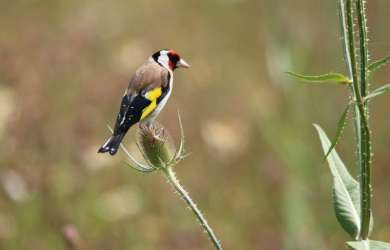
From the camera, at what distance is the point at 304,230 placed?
5055 millimetres

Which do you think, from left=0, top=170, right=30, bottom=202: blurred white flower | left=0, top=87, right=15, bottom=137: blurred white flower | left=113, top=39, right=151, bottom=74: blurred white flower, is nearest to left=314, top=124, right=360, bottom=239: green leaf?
left=0, top=170, right=30, bottom=202: blurred white flower

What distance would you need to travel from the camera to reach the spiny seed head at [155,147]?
8.98 feet

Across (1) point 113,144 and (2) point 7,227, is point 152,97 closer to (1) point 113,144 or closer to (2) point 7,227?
(1) point 113,144

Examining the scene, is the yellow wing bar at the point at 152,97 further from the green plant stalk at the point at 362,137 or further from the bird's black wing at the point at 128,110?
the green plant stalk at the point at 362,137

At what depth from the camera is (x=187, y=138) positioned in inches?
256

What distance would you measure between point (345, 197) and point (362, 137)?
48 cm

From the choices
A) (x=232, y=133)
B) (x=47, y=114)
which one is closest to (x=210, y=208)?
(x=232, y=133)

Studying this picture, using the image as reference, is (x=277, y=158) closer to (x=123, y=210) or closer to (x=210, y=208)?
(x=210, y=208)

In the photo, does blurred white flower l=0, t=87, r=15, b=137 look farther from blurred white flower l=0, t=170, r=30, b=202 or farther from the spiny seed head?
the spiny seed head

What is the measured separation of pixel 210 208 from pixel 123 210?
0.88 m

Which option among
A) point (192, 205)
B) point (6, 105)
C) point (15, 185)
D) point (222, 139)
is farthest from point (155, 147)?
point (222, 139)

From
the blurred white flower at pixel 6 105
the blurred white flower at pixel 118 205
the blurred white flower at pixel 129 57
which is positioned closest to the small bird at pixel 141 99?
the blurred white flower at pixel 118 205

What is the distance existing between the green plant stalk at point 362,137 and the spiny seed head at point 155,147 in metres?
0.74

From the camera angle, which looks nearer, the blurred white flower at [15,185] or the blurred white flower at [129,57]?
the blurred white flower at [15,185]
